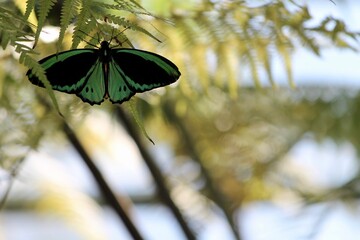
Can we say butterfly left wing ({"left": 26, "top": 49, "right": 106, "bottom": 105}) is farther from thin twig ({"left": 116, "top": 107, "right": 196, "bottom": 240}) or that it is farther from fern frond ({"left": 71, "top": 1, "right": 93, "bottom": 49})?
thin twig ({"left": 116, "top": 107, "right": 196, "bottom": 240})

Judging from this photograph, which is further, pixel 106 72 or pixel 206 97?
pixel 206 97

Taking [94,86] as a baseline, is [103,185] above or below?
below

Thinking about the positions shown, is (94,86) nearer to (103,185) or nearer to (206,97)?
(103,185)

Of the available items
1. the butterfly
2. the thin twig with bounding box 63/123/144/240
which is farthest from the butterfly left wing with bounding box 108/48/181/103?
the thin twig with bounding box 63/123/144/240

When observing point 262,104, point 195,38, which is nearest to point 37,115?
point 195,38

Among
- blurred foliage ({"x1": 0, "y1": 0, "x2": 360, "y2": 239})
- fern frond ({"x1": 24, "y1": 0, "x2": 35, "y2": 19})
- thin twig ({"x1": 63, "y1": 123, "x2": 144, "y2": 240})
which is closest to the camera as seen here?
fern frond ({"x1": 24, "y1": 0, "x2": 35, "y2": 19})

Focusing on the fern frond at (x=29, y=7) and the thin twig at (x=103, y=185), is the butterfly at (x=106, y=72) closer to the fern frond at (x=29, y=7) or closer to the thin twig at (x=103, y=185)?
the fern frond at (x=29, y=7)

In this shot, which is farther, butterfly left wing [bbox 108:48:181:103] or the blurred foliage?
the blurred foliage

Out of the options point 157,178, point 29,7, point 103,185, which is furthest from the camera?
point 157,178

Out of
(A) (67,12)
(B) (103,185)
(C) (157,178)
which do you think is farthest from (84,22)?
(C) (157,178)
